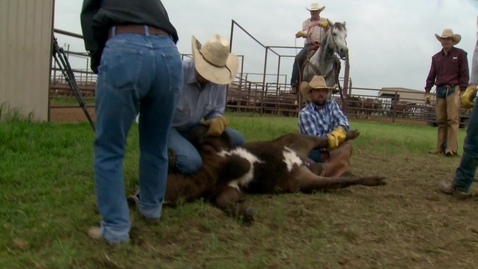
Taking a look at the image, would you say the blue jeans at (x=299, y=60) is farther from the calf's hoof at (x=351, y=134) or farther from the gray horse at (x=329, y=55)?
the calf's hoof at (x=351, y=134)

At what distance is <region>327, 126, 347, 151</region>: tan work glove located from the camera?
4953 mm

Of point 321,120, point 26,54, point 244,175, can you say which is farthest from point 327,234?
point 26,54

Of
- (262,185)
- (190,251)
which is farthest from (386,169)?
(190,251)

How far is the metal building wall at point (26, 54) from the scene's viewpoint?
7.08 m

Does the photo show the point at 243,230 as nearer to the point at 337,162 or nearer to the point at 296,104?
the point at 337,162

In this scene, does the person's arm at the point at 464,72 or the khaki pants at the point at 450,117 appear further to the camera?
the khaki pants at the point at 450,117

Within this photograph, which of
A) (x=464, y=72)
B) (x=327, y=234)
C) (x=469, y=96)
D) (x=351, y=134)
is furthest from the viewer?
(x=464, y=72)

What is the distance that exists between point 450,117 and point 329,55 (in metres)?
2.19

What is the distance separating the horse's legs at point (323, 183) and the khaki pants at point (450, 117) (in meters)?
4.68

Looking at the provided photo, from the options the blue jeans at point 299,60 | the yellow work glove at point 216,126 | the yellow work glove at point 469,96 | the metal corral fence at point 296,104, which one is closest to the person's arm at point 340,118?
the yellow work glove at point 469,96

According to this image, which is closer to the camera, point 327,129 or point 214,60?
point 214,60

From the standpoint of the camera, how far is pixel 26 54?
290 inches

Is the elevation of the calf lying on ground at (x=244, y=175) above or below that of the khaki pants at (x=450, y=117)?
below

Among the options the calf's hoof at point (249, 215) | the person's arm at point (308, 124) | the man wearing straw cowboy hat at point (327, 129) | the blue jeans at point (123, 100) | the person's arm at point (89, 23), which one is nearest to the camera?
the blue jeans at point (123, 100)
